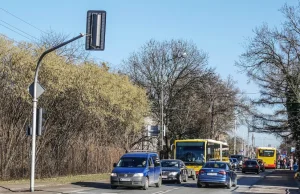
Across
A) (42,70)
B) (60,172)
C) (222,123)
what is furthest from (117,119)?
(222,123)

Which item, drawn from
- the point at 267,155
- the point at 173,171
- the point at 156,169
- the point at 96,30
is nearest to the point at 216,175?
the point at 156,169

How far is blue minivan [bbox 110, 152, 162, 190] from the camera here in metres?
23.3

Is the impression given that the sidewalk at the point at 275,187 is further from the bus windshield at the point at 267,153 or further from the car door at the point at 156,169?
the bus windshield at the point at 267,153

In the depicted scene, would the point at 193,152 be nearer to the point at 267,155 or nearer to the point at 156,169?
the point at 156,169

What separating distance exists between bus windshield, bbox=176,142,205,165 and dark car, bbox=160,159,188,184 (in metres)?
6.45

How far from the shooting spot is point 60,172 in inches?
1277

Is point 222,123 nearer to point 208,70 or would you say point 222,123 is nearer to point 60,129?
point 208,70

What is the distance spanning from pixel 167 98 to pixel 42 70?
3121 cm

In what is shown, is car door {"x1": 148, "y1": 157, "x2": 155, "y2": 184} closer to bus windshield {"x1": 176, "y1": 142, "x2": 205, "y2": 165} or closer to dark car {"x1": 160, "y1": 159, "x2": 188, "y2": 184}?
dark car {"x1": 160, "y1": 159, "x2": 188, "y2": 184}

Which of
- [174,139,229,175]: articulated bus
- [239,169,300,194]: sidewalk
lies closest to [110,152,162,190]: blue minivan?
[239,169,300,194]: sidewalk

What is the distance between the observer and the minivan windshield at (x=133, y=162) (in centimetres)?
2450

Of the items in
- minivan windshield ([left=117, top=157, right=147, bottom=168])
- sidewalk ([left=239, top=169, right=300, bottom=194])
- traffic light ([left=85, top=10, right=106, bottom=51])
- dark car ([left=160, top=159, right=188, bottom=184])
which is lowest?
sidewalk ([left=239, top=169, right=300, bottom=194])

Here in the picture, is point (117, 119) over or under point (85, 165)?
over

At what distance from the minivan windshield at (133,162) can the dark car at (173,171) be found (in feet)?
20.0
